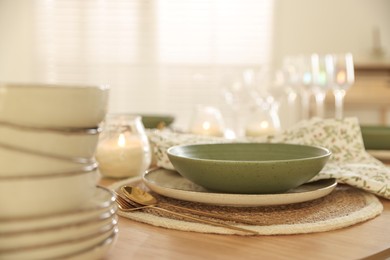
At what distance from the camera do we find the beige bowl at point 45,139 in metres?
0.50

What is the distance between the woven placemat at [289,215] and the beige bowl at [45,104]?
0.24 metres

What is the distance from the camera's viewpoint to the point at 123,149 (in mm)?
1146

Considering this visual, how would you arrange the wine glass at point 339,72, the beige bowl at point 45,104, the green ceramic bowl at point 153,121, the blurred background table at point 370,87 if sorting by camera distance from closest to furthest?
the beige bowl at point 45,104 → the green ceramic bowl at point 153,121 → the wine glass at point 339,72 → the blurred background table at point 370,87

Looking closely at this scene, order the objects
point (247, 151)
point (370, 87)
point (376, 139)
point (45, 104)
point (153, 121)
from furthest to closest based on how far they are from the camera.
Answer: point (370, 87), point (153, 121), point (376, 139), point (247, 151), point (45, 104)

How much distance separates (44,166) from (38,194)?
3 centimetres

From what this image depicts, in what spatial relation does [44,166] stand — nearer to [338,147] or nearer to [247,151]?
[247,151]

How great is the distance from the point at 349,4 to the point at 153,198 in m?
3.64

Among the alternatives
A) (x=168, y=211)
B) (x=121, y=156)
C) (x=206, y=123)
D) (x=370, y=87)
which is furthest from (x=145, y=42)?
(x=168, y=211)

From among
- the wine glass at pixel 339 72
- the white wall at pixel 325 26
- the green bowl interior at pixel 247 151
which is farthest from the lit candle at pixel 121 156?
the white wall at pixel 325 26

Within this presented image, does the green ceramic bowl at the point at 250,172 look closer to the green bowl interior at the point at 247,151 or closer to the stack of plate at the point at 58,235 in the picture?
the green bowl interior at the point at 247,151

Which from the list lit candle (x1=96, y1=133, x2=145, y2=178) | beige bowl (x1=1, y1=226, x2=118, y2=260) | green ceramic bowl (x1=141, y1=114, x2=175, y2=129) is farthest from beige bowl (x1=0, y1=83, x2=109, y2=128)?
green ceramic bowl (x1=141, y1=114, x2=175, y2=129)

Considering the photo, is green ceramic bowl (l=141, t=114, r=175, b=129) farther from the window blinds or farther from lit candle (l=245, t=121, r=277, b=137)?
the window blinds

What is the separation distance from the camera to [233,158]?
3.26ft

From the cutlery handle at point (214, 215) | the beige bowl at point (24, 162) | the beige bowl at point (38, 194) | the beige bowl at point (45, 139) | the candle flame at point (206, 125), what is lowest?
the candle flame at point (206, 125)
